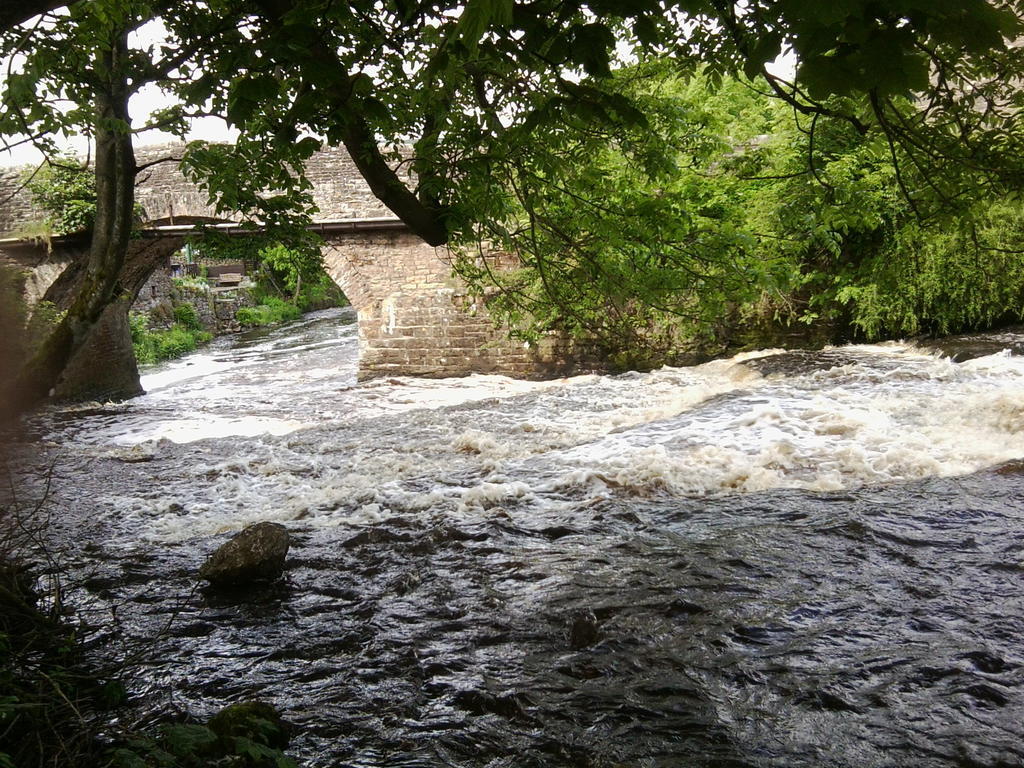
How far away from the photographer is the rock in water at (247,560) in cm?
470

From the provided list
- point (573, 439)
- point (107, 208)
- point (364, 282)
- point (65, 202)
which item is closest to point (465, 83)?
point (107, 208)

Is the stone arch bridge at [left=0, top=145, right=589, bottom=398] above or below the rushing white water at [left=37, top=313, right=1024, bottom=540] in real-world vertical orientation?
above

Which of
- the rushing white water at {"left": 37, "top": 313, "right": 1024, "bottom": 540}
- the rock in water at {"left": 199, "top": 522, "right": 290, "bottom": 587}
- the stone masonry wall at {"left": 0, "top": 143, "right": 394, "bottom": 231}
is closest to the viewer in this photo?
the rock in water at {"left": 199, "top": 522, "right": 290, "bottom": 587}

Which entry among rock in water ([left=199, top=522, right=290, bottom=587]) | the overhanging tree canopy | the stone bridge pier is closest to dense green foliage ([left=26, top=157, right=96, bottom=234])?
the stone bridge pier

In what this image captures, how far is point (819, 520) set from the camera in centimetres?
521

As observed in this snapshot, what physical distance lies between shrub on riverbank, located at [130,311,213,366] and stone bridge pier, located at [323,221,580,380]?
7.20 m

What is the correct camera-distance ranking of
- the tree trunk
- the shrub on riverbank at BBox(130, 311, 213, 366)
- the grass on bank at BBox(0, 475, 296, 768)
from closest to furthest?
the grass on bank at BBox(0, 475, 296, 768), the tree trunk, the shrub on riverbank at BBox(130, 311, 213, 366)

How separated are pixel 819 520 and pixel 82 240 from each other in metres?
13.5

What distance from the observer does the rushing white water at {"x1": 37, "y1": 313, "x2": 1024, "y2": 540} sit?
629cm

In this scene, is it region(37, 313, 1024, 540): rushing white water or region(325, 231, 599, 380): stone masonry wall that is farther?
region(325, 231, 599, 380): stone masonry wall

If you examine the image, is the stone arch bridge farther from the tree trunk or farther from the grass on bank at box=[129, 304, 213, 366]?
the tree trunk

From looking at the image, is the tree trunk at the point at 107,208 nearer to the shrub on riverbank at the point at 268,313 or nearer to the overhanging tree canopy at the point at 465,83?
the overhanging tree canopy at the point at 465,83

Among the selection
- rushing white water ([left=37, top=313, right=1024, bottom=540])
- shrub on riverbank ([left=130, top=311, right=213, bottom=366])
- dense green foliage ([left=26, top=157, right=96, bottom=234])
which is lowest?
rushing white water ([left=37, top=313, right=1024, bottom=540])

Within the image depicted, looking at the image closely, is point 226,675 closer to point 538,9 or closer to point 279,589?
point 279,589
